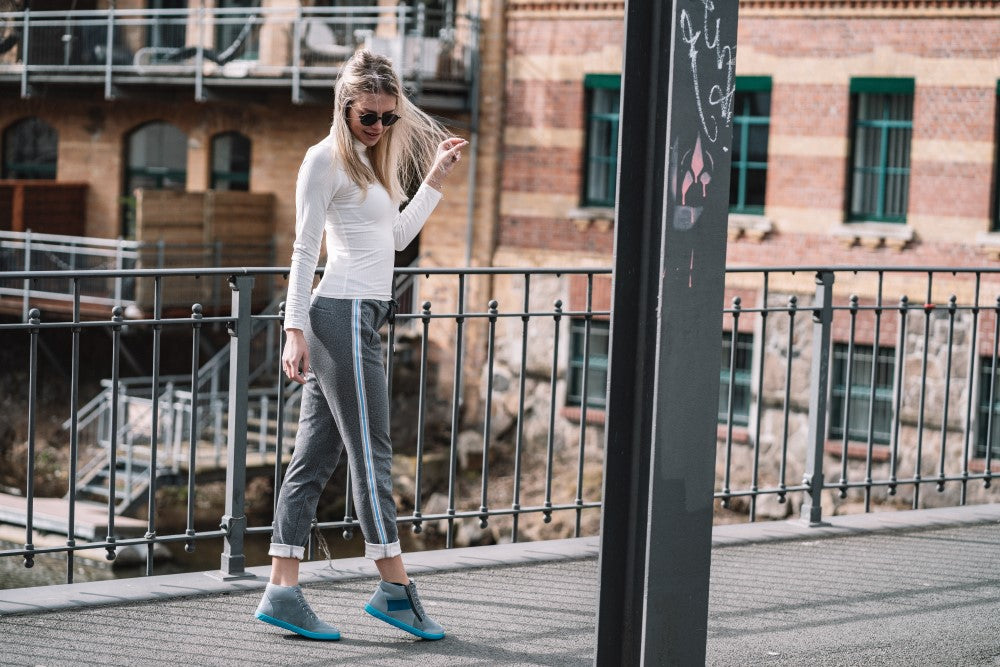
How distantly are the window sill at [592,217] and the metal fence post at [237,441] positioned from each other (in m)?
16.9

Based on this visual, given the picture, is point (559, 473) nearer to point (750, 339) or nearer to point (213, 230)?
point (750, 339)

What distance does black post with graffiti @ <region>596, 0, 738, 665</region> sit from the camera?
366 centimetres

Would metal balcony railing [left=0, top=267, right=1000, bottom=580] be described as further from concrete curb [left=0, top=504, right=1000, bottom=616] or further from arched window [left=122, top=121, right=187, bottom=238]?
concrete curb [left=0, top=504, right=1000, bottom=616]

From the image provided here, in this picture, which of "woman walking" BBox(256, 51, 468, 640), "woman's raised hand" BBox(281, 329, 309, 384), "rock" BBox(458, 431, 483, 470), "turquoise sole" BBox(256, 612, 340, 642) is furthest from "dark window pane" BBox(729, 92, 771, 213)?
"woman's raised hand" BBox(281, 329, 309, 384)

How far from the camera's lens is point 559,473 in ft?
71.9

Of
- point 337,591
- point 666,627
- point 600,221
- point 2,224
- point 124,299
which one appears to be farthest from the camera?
point 2,224

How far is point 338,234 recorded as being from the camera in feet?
16.6

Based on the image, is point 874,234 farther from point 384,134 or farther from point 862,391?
point 384,134

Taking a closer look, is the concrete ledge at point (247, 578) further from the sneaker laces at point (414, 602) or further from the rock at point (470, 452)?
the rock at point (470, 452)

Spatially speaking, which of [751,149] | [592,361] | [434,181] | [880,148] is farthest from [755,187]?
[434,181]

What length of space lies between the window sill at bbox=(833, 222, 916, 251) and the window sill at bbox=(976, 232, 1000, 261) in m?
0.93

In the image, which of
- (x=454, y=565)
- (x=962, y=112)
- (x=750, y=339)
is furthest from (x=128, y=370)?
(x=454, y=565)

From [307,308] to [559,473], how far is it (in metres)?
17.1

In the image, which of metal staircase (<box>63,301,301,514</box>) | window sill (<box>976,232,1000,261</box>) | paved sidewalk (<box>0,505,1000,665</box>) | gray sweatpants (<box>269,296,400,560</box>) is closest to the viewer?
gray sweatpants (<box>269,296,400,560</box>)
